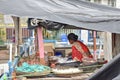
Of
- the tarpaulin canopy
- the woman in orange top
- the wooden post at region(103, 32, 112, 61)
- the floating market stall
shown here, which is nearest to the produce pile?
the floating market stall

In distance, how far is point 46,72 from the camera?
5.37 meters

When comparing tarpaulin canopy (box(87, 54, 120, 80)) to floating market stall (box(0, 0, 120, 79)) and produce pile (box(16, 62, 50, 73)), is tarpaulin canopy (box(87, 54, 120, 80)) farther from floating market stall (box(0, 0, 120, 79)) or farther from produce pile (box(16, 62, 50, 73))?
produce pile (box(16, 62, 50, 73))

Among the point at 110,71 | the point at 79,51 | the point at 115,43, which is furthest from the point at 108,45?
the point at 110,71

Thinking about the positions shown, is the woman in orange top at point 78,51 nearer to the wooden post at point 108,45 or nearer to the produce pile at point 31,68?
the wooden post at point 108,45

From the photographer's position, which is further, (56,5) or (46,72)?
(56,5)

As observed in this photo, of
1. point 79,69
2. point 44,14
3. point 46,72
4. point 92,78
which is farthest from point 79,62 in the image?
point 92,78

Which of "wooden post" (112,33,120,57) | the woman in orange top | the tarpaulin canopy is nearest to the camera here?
the tarpaulin canopy

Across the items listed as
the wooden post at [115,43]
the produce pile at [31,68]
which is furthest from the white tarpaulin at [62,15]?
the wooden post at [115,43]

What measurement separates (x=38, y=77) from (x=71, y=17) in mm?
1073

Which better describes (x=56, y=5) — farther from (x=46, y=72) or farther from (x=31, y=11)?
(x=46, y=72)

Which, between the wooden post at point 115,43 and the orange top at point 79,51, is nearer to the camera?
the orange top at point 79,51

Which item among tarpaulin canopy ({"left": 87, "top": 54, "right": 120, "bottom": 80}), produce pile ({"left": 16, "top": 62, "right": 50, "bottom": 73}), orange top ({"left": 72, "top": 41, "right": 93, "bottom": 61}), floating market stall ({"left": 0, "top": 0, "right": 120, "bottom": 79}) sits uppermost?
floating market stall ({"left": 0, "top": 0, "right": 120, "bottom": 79})

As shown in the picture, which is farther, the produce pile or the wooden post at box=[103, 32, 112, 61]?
the wooden post at box=[103, 32, 112, 61]

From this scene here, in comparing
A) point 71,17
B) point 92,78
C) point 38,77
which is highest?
point 71,17
